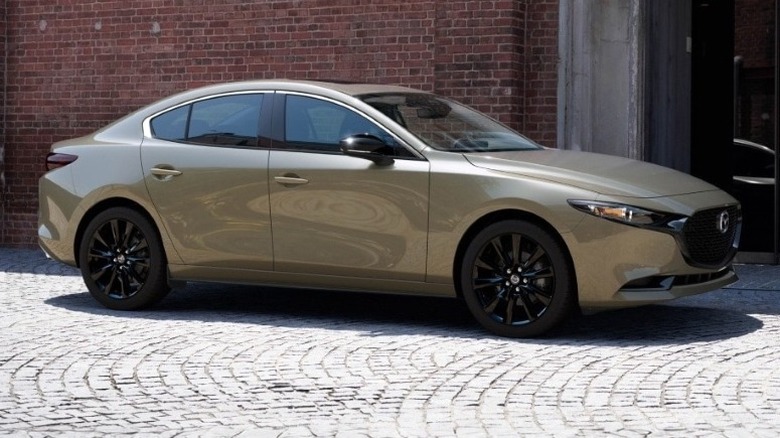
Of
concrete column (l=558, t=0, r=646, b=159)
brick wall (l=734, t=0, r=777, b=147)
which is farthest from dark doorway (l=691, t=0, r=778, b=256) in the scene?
concrete column (l=558, t=0, r=646, b=159)

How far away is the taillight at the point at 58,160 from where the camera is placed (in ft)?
34.4

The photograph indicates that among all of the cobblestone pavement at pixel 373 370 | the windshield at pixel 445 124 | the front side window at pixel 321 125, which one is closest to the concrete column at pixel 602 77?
the cobblestone pavement at pixel 373 370

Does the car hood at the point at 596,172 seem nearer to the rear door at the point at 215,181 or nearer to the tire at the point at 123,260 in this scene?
the rear door at the point at 215,181

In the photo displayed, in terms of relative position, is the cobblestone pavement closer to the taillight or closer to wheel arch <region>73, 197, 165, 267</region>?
wheel arch <region>73, 197, 165, 267</region>

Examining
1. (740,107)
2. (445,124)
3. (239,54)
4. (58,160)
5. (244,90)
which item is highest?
(239,54)

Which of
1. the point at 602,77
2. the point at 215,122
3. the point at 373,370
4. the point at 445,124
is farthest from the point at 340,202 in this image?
the point at 602,77

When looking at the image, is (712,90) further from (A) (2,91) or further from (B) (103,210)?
(A) (2,91)

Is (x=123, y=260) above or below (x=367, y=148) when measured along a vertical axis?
below

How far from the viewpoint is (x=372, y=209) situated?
9211 mm

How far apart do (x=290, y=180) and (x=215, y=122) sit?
34.3 inches

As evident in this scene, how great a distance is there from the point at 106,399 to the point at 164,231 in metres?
3.30

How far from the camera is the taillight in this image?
10.5m

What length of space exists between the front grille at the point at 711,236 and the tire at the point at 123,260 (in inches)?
141

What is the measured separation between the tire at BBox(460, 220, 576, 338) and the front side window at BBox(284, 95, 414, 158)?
3.23 ft
